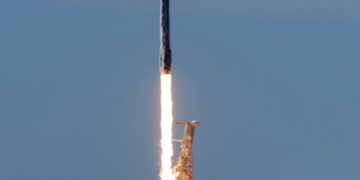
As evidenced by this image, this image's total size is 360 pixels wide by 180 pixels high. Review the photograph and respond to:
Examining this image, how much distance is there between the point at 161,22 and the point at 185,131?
20.3ft

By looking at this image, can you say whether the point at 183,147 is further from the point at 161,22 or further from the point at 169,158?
the point at 161,22

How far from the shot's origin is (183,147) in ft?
260

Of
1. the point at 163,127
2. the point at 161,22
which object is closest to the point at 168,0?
the point at 161,22

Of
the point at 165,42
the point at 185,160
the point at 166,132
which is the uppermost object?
the point at 165,42

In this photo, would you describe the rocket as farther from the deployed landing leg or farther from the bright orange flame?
the deployed landing leg

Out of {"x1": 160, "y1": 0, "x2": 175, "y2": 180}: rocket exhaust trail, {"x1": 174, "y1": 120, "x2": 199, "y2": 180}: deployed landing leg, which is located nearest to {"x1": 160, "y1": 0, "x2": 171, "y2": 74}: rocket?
{"x1": 160, "y1": 0, "x2": 175, "y2": 180}: rocket exhaust trail

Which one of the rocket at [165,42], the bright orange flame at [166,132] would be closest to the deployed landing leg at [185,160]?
the bright orange flame at [166,132]

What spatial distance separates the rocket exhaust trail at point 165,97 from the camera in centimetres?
7806

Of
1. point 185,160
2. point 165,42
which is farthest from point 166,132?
point 165,42

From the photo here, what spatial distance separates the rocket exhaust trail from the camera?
78062 millimetres

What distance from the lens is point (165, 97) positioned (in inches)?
3130

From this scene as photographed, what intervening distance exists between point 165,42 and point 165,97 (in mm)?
3328

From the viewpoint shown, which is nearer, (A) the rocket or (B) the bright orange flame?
(A) the rocket

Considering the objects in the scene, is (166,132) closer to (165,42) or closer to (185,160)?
(185,160)
